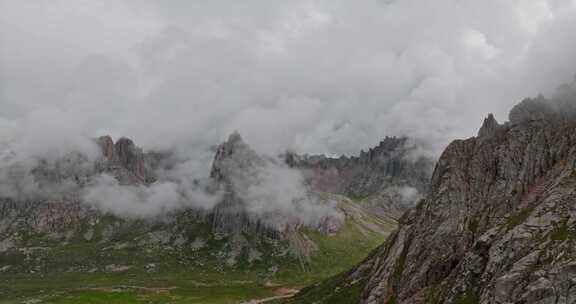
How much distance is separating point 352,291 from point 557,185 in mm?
107287

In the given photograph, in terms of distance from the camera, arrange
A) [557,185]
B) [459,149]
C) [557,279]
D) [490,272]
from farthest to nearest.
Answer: [459,149]
[557,185]
[490,272]
[557,279]

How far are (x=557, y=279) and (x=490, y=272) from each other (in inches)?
738

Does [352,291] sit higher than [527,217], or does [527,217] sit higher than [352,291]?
[527,217]

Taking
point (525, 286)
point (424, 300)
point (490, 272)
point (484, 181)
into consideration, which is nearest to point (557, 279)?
point (525, 286)

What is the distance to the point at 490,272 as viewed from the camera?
10056 centimetres

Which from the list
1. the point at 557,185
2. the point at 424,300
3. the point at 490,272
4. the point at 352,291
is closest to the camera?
the point at 490,272

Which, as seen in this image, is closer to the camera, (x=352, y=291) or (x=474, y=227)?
(x=474, y=227)

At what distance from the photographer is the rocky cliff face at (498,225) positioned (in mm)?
90625

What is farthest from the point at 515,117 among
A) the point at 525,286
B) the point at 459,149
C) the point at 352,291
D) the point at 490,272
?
the point at 352,291

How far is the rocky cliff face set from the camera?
90625 millimetres

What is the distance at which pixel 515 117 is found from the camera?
476ft

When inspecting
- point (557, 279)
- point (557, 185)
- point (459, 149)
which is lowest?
point (557, 279)

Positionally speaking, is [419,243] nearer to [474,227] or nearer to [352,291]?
[474,227]

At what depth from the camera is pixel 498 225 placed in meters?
112
